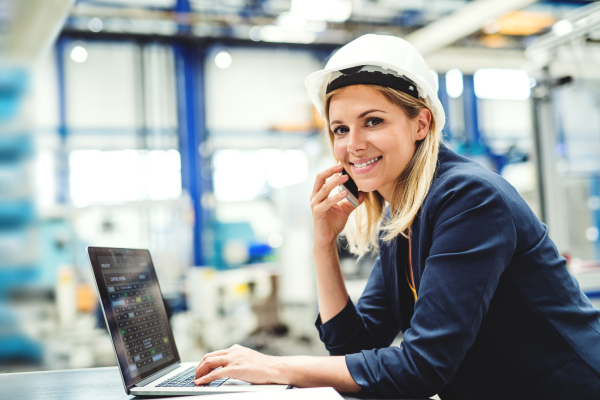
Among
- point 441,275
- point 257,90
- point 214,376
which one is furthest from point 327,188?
point 257,90

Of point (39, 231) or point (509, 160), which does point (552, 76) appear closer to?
point (509, 160)

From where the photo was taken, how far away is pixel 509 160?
22.8 feet

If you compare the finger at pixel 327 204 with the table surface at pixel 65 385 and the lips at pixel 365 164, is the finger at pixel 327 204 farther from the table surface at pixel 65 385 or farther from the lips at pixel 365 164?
the table surface at pixel 65 385

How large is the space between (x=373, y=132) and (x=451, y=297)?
16.4 inches

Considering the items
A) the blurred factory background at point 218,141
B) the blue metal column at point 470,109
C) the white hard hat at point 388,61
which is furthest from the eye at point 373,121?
the blue metal column at point 470,109

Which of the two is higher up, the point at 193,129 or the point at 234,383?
the point at 193,129

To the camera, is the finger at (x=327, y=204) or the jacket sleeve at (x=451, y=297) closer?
the jacket sleeve at (x=451, y=297)

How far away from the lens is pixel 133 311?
105 cm

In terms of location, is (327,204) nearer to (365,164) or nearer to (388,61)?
(365,164)

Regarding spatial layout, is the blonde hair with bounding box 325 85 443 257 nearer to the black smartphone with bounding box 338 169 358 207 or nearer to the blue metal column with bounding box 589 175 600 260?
the black smartphone with bounding box 338 169 358 207

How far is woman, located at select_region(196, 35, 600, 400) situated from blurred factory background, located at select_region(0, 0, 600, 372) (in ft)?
9.52

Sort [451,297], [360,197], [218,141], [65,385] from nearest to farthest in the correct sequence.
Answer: [451,297], [65,385], [360,197], [218,141]

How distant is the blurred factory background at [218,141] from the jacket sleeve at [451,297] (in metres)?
3.06

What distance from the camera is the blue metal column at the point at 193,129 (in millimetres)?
7625
